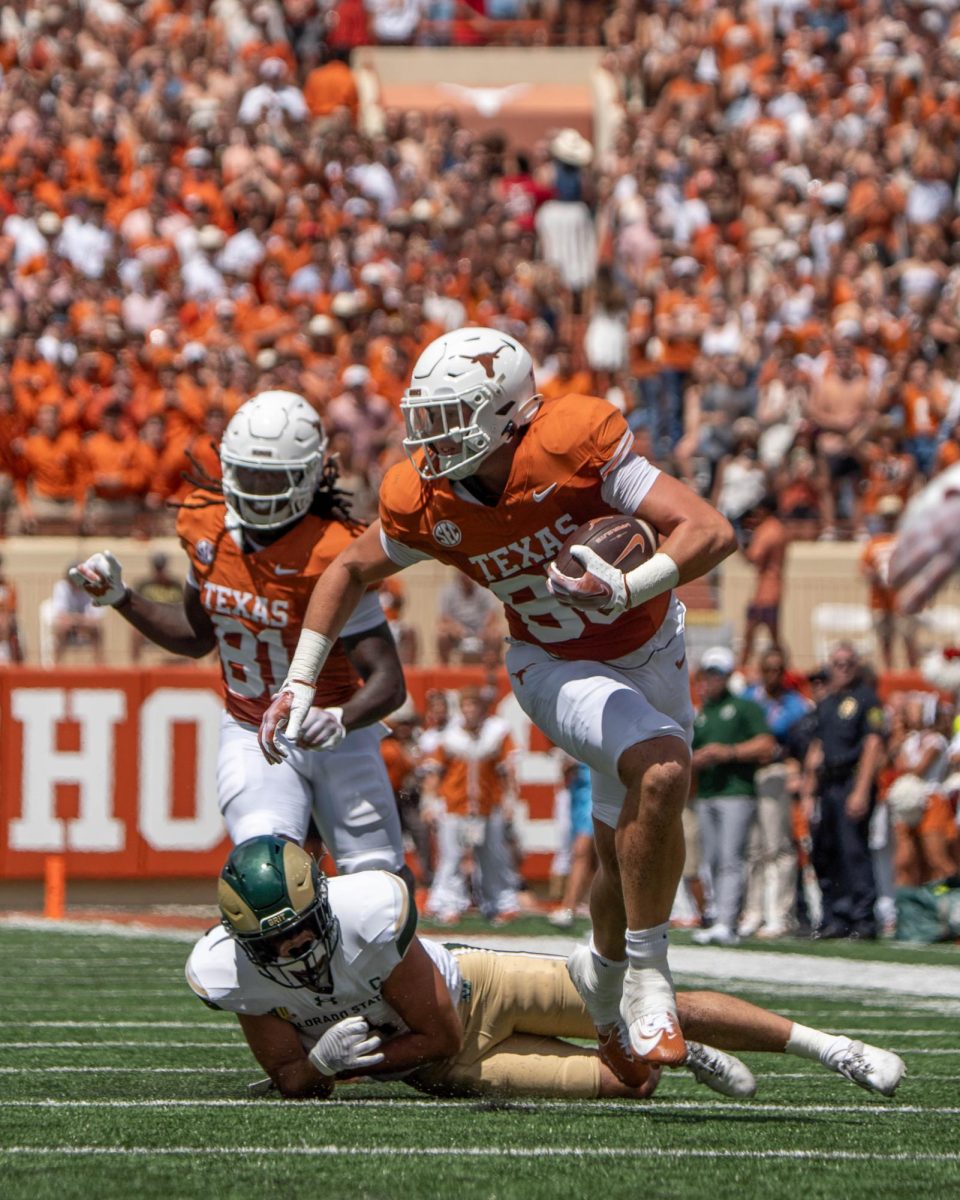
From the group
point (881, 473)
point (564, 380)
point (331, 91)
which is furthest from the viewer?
point (331, 91)

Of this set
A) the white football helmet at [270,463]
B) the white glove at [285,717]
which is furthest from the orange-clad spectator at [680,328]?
the white glove at [285,717]

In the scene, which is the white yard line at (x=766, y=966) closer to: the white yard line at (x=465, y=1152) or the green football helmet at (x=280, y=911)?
the green football helmet at (x=280, y=911)

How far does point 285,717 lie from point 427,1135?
137 centimetres

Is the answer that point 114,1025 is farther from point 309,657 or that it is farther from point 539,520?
point 539,520

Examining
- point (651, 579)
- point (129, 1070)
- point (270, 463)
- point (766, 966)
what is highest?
point (270, 463)

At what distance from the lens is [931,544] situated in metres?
4.71

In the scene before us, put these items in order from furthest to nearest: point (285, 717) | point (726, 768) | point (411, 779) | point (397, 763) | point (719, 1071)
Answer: point (411, 779), point (397, 763), point (726, 768), point (285, 717), point (719, 1071)

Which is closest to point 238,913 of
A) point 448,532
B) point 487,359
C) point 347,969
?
point 347,969

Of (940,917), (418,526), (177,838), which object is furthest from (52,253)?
(418,526)

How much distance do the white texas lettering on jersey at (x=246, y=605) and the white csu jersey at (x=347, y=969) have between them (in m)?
1.38

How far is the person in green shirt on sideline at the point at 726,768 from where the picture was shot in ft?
45.7

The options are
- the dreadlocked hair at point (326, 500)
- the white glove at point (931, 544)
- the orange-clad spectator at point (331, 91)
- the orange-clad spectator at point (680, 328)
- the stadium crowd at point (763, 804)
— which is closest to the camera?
the white glove at point (931, 544)

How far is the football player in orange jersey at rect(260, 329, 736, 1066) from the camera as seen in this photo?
18.9 feet

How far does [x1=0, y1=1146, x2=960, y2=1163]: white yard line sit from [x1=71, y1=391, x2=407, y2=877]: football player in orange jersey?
1.99 metres
